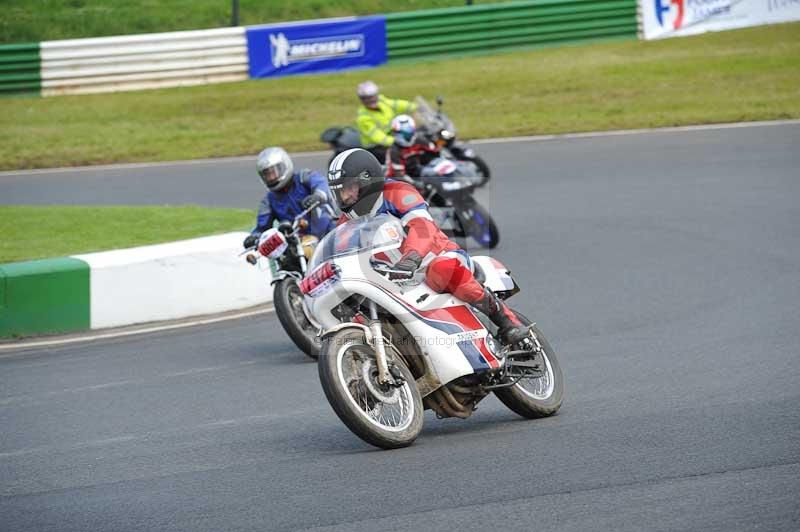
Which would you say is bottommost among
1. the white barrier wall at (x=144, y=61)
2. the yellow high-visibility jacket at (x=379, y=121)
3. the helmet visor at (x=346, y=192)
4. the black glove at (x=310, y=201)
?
the white barrier wall at (x=144, y=61)

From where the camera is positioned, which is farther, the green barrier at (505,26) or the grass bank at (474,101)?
the green barrier at (505,26)

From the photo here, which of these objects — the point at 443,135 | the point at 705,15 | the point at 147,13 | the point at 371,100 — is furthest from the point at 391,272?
the point at 147,13

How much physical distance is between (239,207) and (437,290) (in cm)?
1116

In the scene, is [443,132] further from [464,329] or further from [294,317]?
[464,329]

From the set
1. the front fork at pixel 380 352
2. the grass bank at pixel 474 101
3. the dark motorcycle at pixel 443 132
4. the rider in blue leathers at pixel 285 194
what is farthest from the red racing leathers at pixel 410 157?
the front fork at pixel 380 352

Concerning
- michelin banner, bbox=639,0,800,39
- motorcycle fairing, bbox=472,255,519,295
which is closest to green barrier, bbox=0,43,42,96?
michelin banner, bbox=639,0,800,39

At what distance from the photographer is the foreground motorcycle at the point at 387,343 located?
6.34 m

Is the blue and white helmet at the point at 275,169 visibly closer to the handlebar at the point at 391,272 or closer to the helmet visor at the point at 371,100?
the handlebar at the point at 391,272

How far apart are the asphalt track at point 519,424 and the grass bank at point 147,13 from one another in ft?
69.4

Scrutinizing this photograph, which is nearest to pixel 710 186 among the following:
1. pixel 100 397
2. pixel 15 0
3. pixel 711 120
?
pixel 711 120

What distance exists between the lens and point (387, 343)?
258 inches

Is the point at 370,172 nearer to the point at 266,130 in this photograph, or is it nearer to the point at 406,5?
the point at 266,130

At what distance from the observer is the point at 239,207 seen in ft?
57.8

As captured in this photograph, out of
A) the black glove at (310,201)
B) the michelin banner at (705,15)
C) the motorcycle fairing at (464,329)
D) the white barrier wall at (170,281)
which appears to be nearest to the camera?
the motorcycle fairing at (464,329)
